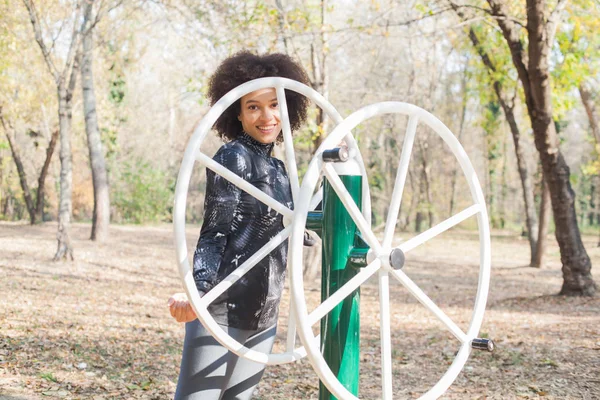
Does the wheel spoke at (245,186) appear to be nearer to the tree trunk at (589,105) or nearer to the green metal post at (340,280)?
the green metal post at (340,280)

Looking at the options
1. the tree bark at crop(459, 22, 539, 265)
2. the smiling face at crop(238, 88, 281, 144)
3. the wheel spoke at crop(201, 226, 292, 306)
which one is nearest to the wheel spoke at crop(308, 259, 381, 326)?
the wheel spoke at crop(201, 226, 292, 306)

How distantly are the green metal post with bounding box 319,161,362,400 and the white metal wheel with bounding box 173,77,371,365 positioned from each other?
0.36ft

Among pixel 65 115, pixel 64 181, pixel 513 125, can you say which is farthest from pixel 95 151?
pixel 513 125

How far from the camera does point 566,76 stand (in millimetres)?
12016

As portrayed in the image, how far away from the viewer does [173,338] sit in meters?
6.95

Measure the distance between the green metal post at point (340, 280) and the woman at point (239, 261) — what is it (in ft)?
0.89

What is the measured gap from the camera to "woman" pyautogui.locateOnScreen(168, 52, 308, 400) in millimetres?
2268

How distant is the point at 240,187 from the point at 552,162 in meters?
7.70

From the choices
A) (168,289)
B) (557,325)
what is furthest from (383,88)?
(557,325)

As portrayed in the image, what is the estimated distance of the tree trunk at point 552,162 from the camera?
323 inches

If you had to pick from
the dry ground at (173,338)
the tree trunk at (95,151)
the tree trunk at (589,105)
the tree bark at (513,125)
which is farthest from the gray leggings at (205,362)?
the tree trunk at (589,105)

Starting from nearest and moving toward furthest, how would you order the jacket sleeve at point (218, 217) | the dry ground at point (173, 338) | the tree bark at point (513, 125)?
1. the jacket sleeve at point (218, 217)
2. the dry ground at point (173, 338)
3. the tree bark at point (513, 125)

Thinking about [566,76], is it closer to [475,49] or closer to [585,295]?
[475,49]

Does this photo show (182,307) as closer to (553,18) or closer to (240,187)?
(240,187)
